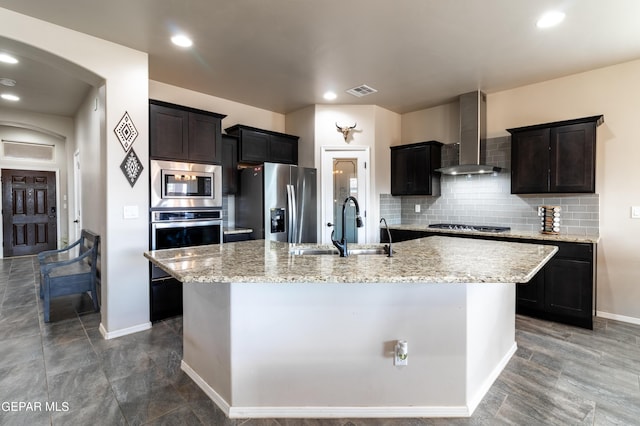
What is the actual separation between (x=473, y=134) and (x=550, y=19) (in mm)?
1723

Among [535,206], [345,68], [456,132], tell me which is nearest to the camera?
[345,68]

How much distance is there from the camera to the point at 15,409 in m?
1.90

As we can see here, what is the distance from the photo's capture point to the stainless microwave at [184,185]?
3.23 metres

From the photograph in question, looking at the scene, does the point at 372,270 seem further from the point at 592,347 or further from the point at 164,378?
the point at 592,347

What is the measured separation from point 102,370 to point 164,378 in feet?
1.79

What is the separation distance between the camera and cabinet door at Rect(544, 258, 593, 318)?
311 centimetres

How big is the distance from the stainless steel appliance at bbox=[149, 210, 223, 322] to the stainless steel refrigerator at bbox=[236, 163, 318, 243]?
27.5 inches

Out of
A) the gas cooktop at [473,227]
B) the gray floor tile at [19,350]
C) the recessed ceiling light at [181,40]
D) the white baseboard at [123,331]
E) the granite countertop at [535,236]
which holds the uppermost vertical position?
the recessed ceiling light at [181,40]

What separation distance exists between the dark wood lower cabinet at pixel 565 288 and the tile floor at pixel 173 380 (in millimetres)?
158

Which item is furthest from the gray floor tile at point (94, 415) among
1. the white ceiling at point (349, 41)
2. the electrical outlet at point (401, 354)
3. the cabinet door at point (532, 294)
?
the cabinet door at point (532, 294)

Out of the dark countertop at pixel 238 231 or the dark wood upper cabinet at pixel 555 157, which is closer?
the dark wood upper cabinet at pixel 555 157

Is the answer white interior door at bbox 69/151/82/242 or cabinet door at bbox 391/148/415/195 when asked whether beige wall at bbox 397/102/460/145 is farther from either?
white interior door at bbox 69/151/82/242

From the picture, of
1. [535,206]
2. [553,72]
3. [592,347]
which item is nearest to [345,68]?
[553,72]

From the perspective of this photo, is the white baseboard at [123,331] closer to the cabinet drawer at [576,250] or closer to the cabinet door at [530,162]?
the cabinet drawer at [576,250]
